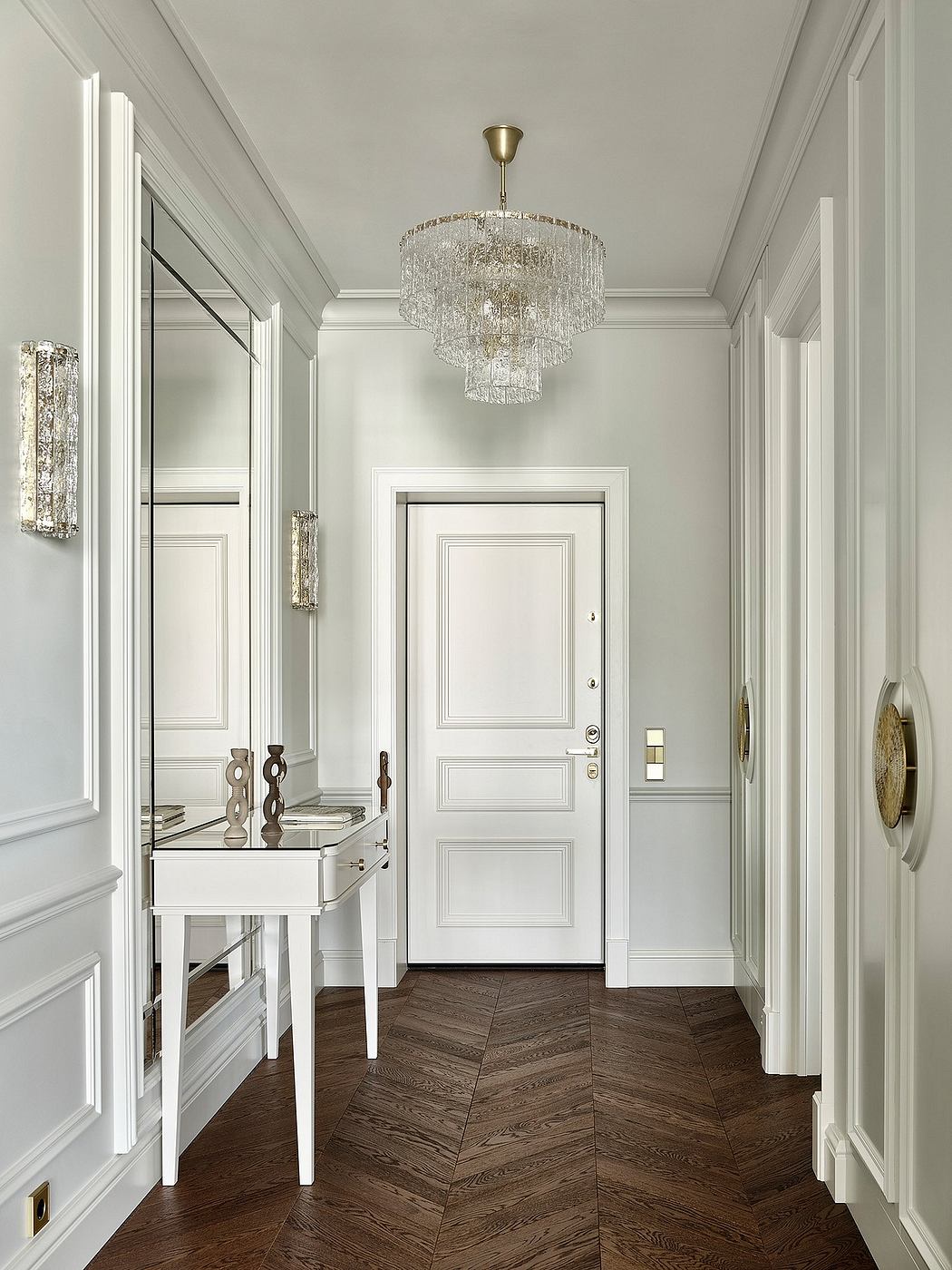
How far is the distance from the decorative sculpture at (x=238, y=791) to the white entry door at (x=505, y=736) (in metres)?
1.61

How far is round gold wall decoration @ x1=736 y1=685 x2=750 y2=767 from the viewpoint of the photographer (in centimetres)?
396

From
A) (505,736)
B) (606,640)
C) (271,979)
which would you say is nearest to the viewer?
(271,979)

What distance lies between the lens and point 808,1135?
293 centimetres

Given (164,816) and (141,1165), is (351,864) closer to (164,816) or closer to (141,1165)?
(164,816)

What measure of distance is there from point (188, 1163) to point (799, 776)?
2.08 m

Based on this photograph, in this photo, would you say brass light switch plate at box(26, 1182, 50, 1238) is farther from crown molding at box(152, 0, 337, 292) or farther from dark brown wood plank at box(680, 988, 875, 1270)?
crown molding at box(152, 0, 337, 292)

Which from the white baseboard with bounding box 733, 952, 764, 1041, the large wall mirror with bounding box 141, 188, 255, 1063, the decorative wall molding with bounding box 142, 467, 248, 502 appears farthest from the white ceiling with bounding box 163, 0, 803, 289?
the white baseboard with bounding box 733, 952, 764, 1041

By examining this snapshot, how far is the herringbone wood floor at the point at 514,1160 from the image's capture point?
91.7 inches

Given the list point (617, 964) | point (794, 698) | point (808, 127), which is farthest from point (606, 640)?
point (808, 127)

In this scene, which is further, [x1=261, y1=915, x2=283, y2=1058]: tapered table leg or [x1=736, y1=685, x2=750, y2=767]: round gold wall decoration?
[x1=736, y1=685, x2=750, y2=767]: round gold wall decoration

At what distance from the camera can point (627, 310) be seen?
175 inches

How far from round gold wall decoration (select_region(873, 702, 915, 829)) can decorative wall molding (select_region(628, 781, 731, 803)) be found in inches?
88.8

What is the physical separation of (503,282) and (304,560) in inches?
60.3

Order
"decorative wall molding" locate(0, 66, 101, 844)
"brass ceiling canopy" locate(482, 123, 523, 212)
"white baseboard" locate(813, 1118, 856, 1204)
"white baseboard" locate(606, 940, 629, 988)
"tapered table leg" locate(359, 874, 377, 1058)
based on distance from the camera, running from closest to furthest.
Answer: "decorative wall molding" locate(0, 66, 101, 844) → "white baseboard" locate(813, 1118, 856, 1204) → "brass ceiling canopy" locate(482, 123, 523, 212) → "tapered table leg" locate(359, 874, 377, 1058) → "white baseboard" locate(606, 940, 629, 988)
